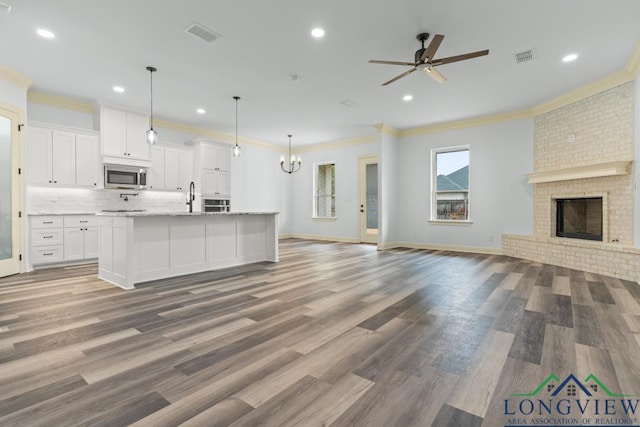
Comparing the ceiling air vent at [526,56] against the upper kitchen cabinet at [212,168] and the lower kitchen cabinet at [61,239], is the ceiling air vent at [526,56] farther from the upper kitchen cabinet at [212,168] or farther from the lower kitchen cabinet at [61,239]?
the lower kitchen cabinet at [61,239]

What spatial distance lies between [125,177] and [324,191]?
5413 mm

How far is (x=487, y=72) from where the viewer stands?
461cm

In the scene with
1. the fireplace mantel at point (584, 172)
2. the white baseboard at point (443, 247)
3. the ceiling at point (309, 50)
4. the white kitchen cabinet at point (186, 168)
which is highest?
the ceiling at point (309, 50)

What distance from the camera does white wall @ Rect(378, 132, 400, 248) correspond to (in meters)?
7.54

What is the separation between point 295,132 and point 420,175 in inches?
133

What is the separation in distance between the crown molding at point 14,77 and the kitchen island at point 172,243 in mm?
2509

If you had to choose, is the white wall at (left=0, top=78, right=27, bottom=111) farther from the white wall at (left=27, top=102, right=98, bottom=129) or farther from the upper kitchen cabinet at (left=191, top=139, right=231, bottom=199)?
the upper kitchen cabinet at (left=191, top=139, right=231, bottom=199)

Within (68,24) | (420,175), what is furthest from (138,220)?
(420,175)

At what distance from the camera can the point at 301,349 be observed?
7.14 feet

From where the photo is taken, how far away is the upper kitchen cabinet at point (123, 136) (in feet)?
19.3

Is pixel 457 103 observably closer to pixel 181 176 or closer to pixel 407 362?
pixel 407 362

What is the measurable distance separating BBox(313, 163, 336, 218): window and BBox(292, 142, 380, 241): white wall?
160 mm

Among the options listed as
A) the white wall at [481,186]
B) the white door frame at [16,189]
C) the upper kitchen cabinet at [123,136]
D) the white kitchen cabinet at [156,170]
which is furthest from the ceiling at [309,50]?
the white kitchen cabinet at [156,170]

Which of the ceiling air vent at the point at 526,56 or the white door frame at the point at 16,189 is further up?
the ceiling air vent at the point at 526,56
